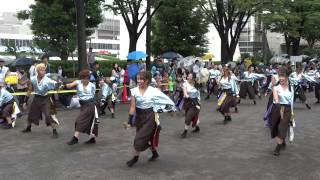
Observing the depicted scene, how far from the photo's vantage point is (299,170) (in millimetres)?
7926

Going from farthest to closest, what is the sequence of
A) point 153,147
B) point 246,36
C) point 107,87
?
point 246,36
point 107,87
point 153,147

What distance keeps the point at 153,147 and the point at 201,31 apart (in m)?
32.8

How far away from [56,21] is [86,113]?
21512mm

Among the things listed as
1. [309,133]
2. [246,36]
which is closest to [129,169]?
[309,133]

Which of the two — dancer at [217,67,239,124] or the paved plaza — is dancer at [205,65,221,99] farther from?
the paved plaza

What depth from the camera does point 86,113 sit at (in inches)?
390

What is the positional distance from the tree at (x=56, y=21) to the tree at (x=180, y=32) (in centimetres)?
1032

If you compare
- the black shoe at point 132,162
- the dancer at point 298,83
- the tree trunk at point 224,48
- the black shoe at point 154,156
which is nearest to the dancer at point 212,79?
the dancer at point 298,83

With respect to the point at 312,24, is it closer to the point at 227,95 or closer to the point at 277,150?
the point at 227,95

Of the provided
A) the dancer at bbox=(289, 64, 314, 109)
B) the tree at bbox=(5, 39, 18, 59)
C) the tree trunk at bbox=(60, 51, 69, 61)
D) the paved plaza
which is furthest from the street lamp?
the tree at bbox=(5, 39, 18, 59)

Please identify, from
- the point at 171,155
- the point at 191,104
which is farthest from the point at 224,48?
the point at 171,155

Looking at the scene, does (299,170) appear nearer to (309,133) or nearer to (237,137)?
(237,137)

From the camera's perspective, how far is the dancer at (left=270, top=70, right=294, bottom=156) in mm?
9156

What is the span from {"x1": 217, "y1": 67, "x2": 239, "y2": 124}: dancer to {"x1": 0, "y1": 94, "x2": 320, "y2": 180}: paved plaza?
49 cm
